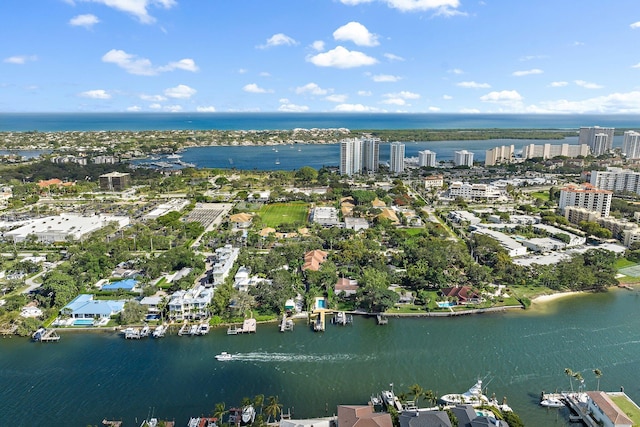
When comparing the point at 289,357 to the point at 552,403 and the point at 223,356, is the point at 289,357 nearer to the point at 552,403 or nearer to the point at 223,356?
the point at 223,356

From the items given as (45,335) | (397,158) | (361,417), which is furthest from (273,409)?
(397,158)

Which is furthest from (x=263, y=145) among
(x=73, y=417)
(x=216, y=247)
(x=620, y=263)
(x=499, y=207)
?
(x=73, y=417)

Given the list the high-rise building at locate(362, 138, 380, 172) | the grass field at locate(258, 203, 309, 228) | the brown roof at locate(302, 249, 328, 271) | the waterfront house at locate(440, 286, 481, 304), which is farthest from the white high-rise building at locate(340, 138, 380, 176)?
the waterfront house at locate(440, 286, 481, 304)

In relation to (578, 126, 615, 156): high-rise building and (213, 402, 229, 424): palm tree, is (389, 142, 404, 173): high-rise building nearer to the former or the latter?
(578, 126, 615, 156): high-rise building

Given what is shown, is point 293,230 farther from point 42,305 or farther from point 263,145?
point 263,145

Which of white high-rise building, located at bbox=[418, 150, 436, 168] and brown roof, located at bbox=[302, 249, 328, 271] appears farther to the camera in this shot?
white high-rise building, located at bbox=[418, 150, 436, 168]

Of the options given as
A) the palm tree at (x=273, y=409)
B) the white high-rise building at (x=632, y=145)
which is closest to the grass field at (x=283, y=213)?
the palm tree at (x=273, y=409)
